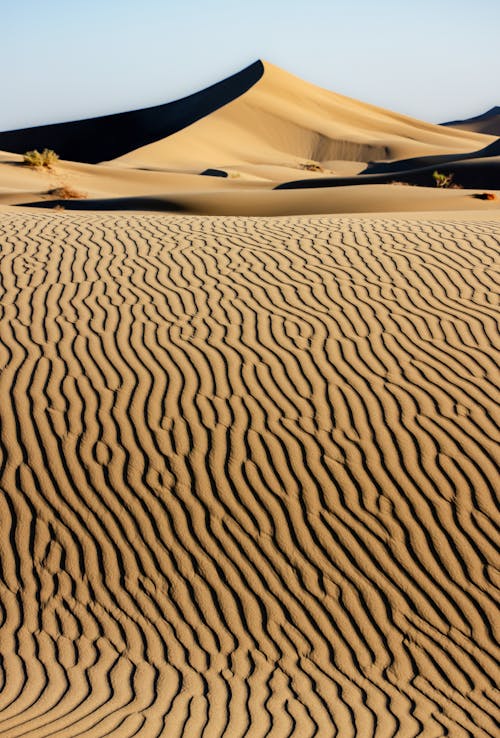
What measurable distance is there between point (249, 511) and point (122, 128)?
78591 millimetres

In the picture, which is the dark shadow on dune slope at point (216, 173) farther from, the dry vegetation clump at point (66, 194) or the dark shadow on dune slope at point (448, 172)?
the dry vegetation clump at point (66, 194)

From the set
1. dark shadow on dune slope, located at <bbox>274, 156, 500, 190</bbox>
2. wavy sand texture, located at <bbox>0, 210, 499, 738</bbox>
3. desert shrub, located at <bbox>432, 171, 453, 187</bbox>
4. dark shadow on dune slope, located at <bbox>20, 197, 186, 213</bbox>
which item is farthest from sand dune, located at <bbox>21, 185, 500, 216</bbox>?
wavy sand texture, located at <bbox>0, 210, 499, 738</bbox>

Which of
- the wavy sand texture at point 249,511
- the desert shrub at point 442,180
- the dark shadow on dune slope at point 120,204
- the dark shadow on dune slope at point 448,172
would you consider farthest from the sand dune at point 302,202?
the wavy sand texture at point 249,511

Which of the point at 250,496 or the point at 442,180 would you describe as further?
the point at 442,180

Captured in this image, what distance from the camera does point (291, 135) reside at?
66.3 m

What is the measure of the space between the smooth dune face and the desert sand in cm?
4195

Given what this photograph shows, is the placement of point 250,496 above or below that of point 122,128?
below

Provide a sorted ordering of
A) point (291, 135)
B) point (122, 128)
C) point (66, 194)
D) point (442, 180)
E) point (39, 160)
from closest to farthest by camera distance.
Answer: point (66, 194)
point (442, 180)
point (39, 160)
point (291, 135)
point (122, 128)

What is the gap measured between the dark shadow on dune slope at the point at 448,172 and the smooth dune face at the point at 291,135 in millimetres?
19197

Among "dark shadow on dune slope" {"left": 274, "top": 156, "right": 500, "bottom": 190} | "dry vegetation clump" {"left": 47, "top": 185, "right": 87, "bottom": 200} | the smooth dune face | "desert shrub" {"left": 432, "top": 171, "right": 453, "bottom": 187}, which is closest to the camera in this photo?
"dry vegetation clump" {"left": 47, "top": 185, "right": 87, "bottom": 200}

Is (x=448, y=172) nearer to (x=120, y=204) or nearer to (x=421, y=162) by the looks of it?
(x=120, y=204)

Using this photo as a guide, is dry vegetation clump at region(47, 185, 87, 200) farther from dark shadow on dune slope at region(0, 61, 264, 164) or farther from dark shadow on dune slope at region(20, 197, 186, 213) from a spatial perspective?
Result: dark shadow on dune slope at region(0, 61, 264, 164)

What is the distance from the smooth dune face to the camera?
57.2 m

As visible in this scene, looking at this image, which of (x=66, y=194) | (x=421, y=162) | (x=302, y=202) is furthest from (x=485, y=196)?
(x=421, y=162)
